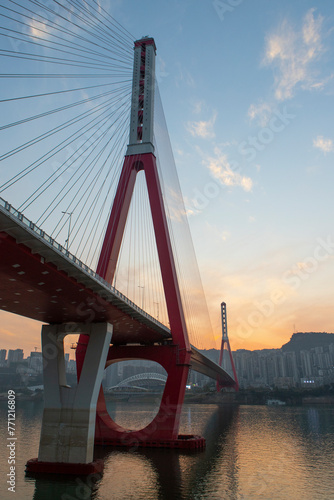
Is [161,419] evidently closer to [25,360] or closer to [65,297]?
[65,297]

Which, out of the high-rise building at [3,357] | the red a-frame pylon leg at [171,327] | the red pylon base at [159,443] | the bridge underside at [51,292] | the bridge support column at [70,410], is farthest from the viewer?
the high-rise building at [3,357]

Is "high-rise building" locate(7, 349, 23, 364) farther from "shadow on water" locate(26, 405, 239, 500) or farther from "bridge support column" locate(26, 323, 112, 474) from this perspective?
"bridge support column" locate(26, 323, 112, 474)

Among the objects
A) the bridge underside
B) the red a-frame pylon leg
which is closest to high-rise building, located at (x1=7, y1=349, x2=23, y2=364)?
the red a-frame pylon leg

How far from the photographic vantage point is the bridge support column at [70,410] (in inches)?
815

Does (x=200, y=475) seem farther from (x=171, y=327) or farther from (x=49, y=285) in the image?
(x=49, y=285)

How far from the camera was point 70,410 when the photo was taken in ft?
71.8

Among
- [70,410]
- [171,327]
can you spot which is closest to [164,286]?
[171,327]

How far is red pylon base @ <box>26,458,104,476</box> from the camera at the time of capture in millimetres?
20172

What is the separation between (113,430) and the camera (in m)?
29.5

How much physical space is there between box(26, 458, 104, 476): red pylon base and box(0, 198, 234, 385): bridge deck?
26.6 feet

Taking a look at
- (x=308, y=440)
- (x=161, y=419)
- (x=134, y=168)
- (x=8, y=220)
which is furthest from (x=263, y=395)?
(x=8, y=220)

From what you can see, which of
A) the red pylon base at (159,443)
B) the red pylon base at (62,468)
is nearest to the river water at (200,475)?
the red pylon base at (62,468)

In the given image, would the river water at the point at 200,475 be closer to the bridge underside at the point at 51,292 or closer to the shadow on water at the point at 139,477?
the shadow on water at the point at 139,477

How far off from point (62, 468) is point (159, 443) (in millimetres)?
9785
